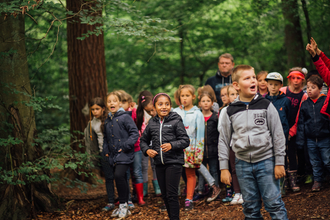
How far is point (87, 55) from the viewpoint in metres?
6.60

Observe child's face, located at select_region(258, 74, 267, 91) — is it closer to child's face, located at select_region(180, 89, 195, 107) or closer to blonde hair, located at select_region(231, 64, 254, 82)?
child's face, located at select_region(180, 89, 195, 107)

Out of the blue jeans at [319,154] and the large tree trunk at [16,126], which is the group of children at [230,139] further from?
the large tree trunk at [16,126]

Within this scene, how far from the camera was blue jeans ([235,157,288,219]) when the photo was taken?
9.50ft

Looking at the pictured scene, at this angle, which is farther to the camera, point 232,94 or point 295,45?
point 295,45

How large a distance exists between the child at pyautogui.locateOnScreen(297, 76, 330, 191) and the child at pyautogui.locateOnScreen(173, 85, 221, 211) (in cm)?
164

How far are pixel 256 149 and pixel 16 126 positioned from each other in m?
3.88

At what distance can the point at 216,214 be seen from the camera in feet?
14.7

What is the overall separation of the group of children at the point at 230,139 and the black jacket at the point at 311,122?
14 millimetres

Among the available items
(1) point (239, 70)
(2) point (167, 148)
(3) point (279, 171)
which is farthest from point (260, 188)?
(2) point (167, 148)

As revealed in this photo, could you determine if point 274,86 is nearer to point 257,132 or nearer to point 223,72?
point 223,72

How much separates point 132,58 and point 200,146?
284 inches

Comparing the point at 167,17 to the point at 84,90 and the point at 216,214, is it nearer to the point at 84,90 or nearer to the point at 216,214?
the point at 84,90

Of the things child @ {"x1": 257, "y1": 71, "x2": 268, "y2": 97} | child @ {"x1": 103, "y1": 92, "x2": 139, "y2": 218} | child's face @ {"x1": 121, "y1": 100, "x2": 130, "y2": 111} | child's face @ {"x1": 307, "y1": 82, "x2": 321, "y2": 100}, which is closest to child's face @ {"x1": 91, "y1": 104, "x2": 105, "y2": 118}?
child @ {"x1": 103, "y1": 92, "x2": 139, "y2": 218}

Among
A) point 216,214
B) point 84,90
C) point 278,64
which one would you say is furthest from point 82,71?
point 278,64
